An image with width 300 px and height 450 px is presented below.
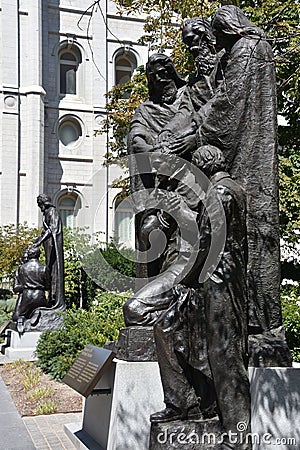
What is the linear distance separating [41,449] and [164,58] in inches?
160

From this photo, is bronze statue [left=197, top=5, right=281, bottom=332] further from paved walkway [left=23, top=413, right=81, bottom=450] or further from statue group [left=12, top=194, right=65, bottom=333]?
statue group [left=12, top=194, right=65, bottom=333]

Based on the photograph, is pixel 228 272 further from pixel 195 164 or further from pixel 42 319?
pixel 42 319

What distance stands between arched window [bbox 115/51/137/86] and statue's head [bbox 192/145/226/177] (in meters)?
30.7

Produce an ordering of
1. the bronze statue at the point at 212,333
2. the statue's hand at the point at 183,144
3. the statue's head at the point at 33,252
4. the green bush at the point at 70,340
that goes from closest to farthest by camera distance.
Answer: the bronze statue at the point at 212,333 → the statue's hand at the point at 183,144 → the green bush at the point at 70,340 → the statue's head at the point at 33,252

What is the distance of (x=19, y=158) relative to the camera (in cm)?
3150

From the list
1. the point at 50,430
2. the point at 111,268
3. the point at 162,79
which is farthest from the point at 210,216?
the point at 111,268

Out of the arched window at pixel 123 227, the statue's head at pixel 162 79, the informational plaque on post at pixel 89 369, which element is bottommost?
the informational plaque on post at pixel 89 369

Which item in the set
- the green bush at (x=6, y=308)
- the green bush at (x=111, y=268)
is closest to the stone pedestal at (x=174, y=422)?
the green bush at (x=111, y=268)

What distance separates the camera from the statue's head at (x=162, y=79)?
6.17 m

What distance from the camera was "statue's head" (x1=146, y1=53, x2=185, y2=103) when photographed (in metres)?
6.17

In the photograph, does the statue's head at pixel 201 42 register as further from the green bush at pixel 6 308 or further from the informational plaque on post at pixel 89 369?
the green bush at pixel 6 308

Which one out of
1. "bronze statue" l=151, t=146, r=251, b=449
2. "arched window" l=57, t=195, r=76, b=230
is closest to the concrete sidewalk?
"bronze statue" l=151, t=146, r=251, b=449

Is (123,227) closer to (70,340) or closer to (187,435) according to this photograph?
(70,340)

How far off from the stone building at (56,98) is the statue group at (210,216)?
2435 centimetres
